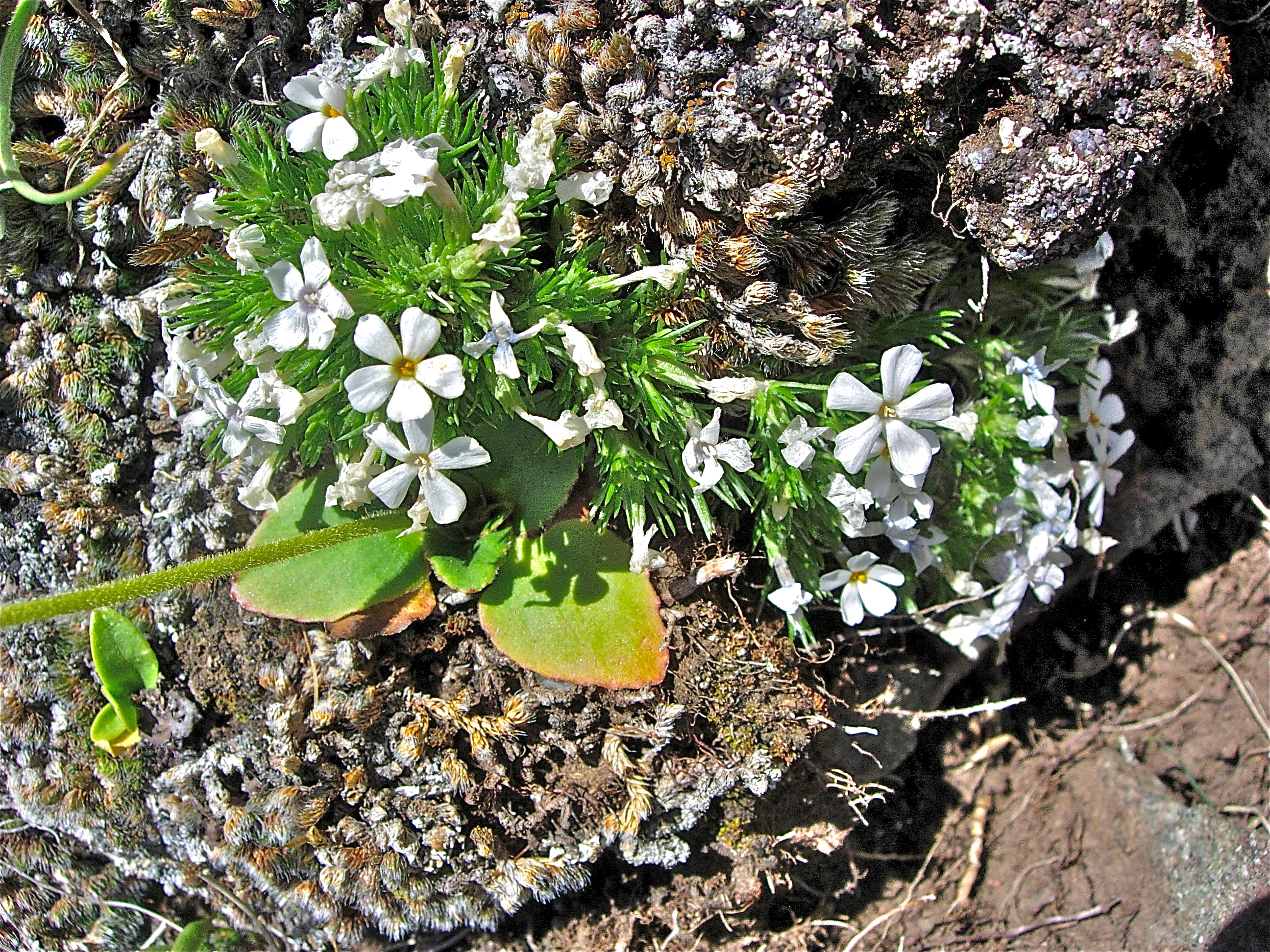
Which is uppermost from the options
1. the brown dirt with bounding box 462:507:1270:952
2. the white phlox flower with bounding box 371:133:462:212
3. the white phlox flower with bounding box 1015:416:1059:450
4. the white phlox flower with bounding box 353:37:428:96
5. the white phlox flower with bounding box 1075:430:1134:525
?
the white phlox flower with bounding box 353:37:428:96

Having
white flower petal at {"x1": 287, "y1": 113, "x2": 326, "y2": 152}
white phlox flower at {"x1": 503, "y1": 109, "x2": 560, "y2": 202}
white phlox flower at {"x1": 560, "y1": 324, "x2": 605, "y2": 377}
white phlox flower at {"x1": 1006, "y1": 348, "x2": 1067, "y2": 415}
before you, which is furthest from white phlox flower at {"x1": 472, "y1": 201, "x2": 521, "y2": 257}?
white phlox flower at {"x1": 1006, "y1": 348, "x2": 1067, "y2": 415}

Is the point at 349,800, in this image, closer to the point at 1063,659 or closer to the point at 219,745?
the point at 219,745

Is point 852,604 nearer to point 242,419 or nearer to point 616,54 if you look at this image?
point 616,54

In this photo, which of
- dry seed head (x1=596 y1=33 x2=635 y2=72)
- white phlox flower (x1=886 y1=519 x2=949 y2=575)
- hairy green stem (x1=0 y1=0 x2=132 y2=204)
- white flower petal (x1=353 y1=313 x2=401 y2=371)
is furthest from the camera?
white phlox flower (x1=886 y1=519 x2=949 y2=575)

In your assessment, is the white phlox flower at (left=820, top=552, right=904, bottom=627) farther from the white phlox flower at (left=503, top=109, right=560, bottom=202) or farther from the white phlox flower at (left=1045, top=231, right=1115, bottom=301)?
the white phlox flower at (left=503, top=109, right=560, bottom=202)

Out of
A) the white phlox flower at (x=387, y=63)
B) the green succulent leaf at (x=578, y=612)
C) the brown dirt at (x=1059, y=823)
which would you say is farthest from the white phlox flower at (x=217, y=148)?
the brown dirt at (x=1059, y=823)

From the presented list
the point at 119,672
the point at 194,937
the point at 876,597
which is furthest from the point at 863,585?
the point at 194,937
